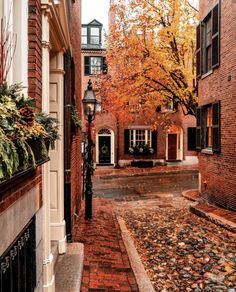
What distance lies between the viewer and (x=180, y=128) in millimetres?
29406

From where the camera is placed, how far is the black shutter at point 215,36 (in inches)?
448

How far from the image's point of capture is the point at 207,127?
43.0ft

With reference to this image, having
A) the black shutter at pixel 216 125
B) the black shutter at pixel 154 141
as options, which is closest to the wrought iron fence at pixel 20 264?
the black shutter at pixel 216 125

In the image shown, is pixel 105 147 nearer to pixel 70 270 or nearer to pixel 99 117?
pixel 99 117

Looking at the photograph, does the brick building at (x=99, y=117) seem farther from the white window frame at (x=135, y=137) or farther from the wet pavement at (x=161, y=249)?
the wet pavement at (x=161, y=249)

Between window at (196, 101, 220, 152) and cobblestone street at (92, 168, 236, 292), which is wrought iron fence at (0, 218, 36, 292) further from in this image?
window at (196, 101, 220, 152)

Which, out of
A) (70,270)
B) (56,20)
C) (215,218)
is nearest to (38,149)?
(56,20)

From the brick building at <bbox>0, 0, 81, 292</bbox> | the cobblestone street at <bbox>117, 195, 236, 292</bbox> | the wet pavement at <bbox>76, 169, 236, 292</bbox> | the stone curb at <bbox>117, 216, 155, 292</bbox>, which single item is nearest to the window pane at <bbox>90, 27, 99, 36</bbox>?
the wet pavement at <bbox>76, 169, 236, 292</bbox>

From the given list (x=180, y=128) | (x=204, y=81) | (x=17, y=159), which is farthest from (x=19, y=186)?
(x=180, y=128)

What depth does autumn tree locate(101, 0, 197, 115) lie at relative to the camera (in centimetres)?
1736

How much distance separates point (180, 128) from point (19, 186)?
1083 inches

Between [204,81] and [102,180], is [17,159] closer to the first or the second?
[204,81]

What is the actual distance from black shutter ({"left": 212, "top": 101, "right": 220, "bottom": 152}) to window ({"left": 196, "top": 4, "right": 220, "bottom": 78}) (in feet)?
4.56

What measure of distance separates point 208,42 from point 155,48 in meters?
5.12
